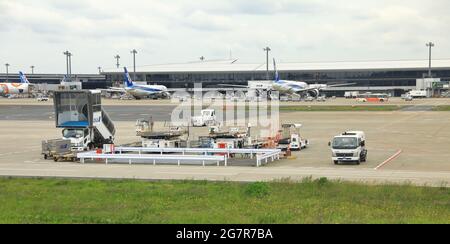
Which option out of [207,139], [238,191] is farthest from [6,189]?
[207,139]

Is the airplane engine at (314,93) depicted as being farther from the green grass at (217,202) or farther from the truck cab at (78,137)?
the green grass at (217,202)

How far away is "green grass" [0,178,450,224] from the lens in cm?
1878

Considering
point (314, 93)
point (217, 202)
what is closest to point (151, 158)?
point (217, 202)

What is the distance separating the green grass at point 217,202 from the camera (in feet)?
61.6

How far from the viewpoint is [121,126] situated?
2867 inches

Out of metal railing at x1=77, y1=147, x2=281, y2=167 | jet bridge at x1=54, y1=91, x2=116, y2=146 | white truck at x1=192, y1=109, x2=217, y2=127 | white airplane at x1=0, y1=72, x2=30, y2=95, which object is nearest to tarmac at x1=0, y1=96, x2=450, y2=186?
metal railing at x1=77, y1=147, x2=281, y2=167

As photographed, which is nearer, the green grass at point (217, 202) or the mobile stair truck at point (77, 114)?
the green grass at point (217, 202)

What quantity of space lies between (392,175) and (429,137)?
81.3 ft

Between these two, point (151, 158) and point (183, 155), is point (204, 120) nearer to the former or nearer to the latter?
point (183, 155)

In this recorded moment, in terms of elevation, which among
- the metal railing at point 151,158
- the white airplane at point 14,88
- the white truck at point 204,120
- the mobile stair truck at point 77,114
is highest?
the white airplane at point 14,88

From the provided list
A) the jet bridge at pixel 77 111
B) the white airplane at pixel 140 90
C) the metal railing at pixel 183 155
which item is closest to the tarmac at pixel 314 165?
the metal railing at pixel 183 155

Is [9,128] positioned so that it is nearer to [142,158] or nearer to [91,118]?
[91,118]

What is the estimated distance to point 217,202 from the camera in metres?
22.4

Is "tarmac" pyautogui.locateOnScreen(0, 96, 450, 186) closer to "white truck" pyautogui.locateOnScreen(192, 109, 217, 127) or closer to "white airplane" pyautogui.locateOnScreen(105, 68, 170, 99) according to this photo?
"white truck" pyautogui.locateOnScreen(192, 109, 217, 127)
